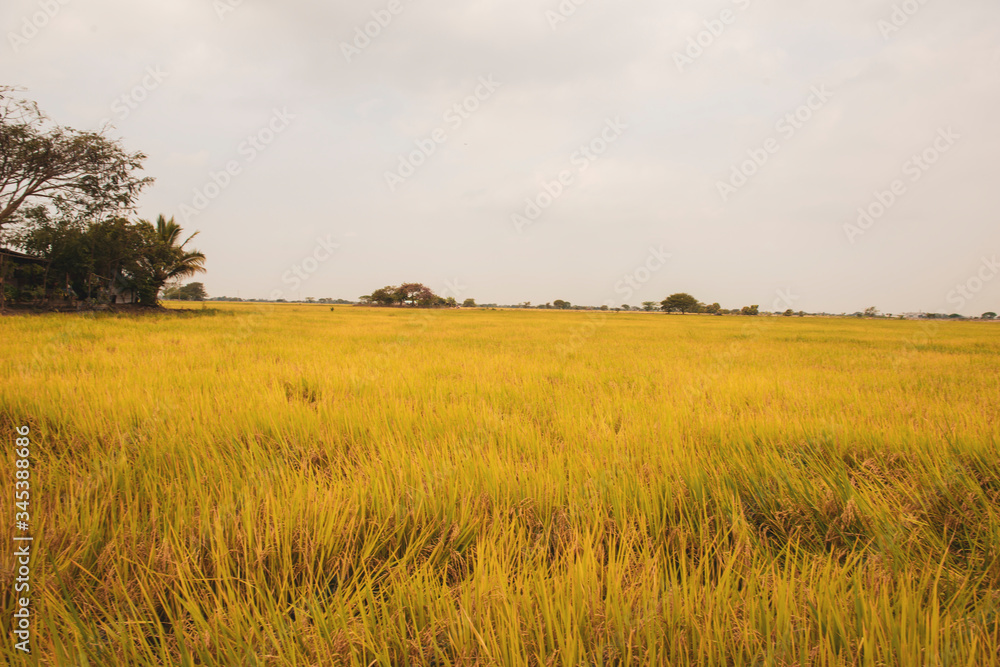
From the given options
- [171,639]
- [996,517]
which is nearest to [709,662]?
[171,639]

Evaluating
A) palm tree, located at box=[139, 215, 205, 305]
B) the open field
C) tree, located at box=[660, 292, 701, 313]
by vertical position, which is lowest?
the open field

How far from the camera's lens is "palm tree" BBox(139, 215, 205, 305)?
20.8 meters

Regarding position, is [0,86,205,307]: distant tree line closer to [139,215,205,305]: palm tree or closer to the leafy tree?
[139,215,205,305]: palm tree

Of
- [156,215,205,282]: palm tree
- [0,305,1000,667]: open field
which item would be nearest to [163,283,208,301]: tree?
[156,215,205,282]: palm tree

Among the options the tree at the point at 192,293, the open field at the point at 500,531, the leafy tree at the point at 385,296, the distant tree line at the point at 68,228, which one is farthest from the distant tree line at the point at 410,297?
the open field at the point at 500,531

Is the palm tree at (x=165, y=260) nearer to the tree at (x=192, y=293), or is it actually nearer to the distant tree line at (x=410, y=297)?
the distant tree line at (x=410, y=297)

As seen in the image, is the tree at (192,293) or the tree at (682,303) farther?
the tree at (682,303)

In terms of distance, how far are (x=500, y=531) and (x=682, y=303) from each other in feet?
363

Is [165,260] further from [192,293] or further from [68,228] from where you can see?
[192,293]

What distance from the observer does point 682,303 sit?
98.4m

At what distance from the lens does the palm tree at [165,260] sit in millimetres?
20812

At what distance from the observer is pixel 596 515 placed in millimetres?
1342

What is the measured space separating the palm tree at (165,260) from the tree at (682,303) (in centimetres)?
10371

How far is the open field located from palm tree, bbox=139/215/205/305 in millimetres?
25002
